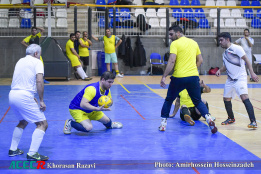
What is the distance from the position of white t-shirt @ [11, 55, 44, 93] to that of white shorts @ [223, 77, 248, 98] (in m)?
4.27

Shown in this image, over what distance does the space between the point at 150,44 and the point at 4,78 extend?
756cm

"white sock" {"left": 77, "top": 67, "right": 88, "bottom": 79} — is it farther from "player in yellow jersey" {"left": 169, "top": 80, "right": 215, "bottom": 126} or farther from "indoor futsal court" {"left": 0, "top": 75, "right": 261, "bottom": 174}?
"player in yellow jersey" {"left": 169, "top": 80, "right": 215, "bottom": 126}

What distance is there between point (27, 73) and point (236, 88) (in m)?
4.45

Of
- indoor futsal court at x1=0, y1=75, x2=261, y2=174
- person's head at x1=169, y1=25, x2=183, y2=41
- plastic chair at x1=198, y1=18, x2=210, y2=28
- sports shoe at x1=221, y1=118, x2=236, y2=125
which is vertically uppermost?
plastic chair at x1=198, y1=18, x2=210, y2=28

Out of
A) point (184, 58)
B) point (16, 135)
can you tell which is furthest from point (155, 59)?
point (16, 135)

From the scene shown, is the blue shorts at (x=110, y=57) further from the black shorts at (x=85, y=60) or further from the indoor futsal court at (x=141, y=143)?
the indoor futsal court at (x=141, y=143)

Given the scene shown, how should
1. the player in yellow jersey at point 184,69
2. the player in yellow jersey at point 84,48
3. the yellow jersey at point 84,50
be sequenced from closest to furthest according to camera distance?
the player in yellow jersey at point 184,69, the player in yellow jersey at point 84,48, the yellow jersey at point 84,50

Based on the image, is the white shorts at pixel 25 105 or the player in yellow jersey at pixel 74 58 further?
the player in yellow jersey at pixel 74 58

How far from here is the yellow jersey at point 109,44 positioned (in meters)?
19.8

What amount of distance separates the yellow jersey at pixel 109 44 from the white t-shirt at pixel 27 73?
13.8 meters

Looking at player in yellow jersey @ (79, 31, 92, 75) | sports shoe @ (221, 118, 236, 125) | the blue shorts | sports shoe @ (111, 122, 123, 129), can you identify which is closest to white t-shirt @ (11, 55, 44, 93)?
sports shoe @ (111, 122, 123, 129)

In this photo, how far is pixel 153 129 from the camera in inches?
338

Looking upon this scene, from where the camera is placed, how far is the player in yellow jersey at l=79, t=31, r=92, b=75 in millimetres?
19603

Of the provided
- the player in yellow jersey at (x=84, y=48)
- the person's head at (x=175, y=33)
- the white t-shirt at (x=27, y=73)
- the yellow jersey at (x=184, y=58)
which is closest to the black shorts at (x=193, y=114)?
the yellow jersey at (x=184, y=58)
